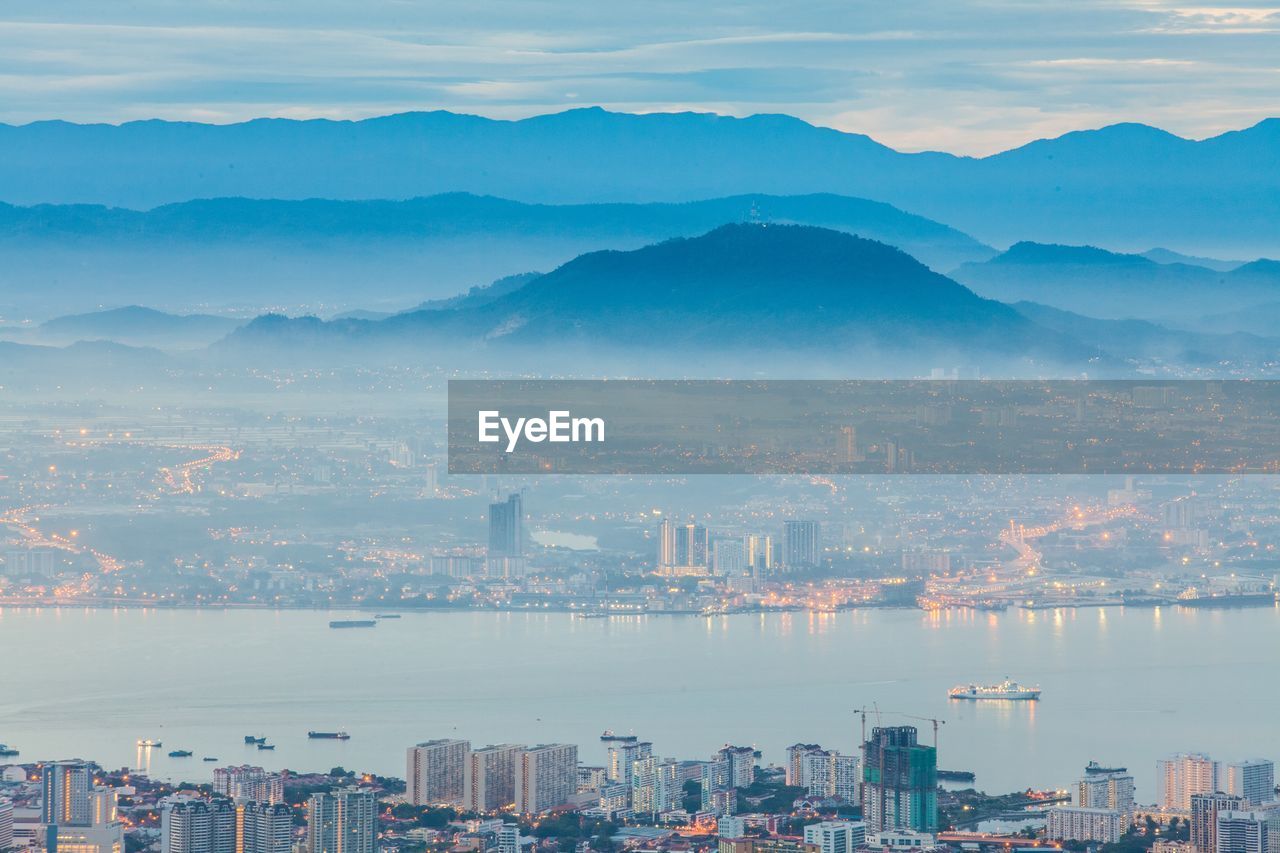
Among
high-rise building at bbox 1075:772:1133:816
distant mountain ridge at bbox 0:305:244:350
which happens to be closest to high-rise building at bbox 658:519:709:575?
high-rise building at bbox 1075:772:1133:816

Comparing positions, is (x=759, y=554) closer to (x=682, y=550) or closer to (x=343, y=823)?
(x=682, y=550)

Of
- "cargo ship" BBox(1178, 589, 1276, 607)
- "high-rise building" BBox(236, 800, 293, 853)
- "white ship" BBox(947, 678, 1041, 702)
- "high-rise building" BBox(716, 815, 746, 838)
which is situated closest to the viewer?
"high-rise building" BBox(236, 800, 293, 853)

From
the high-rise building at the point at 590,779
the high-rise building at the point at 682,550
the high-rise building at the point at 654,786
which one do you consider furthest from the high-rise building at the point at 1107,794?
the high-rise building at the point at 682,550

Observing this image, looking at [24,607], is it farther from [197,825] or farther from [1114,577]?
[197,825]

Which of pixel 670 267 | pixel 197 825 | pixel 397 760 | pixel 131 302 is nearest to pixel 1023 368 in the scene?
pixel 670 267

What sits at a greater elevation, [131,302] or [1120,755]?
[131,302]

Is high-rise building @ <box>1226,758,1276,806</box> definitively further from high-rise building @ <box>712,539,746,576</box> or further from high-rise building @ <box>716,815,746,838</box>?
high-rise building @ <box>712,539,746,576</box>
